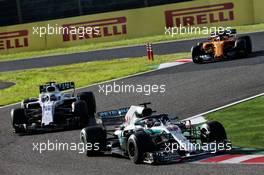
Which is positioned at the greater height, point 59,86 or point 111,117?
point 59,86

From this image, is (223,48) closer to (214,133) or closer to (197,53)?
(197,53)

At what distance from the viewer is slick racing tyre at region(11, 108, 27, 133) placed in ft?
65.7

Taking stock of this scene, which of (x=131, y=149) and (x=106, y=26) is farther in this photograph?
(x=106, y=26)

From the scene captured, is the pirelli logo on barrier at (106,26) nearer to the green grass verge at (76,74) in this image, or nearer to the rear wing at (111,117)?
the green grass verge at (76,74)

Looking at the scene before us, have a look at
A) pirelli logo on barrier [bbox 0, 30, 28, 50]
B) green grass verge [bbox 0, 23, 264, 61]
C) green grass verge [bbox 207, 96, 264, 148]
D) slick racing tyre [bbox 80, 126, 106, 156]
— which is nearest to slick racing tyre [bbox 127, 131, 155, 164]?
slick racing tyre [bbox 80, 126, 106, 156]

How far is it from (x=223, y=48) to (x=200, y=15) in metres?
14.1

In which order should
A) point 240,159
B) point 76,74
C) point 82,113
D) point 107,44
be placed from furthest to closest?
point 107,44 → point 76,74 → point 82,113 → point 240,159

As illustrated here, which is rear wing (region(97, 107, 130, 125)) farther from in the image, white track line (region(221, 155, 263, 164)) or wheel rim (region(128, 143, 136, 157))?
white track line (region(221, 155, 263, 164))

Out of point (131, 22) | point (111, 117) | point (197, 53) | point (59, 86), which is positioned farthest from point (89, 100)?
point (131, 22)

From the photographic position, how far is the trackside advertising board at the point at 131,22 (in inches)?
1652

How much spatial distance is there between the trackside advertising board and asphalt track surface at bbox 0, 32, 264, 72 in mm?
2799

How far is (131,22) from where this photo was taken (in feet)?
146

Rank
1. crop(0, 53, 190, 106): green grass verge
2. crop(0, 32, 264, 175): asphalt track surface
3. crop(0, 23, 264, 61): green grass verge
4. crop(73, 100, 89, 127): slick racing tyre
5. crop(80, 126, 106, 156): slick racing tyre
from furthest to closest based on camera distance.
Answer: crop(0, 23, 264, 61): green grass verge
crop(0, 53, 190, 106): green grass verge
crop(73, 100, 89, 127): slick racing tyre
crop(80, 126, 106, 156): slick racing tyre
crop(0, 32, 264, 175): asphalt track surface

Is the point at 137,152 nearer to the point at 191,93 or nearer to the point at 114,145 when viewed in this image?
the point at 114,145
